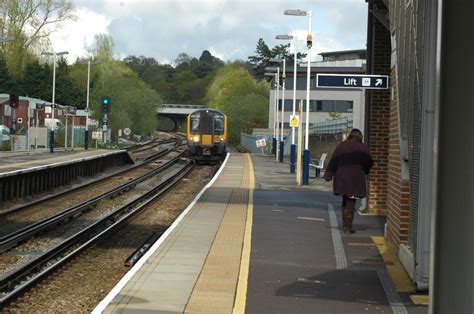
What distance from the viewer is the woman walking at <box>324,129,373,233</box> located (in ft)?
38.2

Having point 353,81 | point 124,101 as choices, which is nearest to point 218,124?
point 353,81

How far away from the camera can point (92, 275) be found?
34.1ft

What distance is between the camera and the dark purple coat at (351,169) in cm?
1164

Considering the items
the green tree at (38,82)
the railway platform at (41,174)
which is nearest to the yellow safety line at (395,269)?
the railway platform at (41,174)

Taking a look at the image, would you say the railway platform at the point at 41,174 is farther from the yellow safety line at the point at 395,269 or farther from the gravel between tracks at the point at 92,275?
the yellow safety line at the point at 395,269

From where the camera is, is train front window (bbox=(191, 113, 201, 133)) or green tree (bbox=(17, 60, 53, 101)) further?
green tree (bbox=(17, 60, 53, 101))

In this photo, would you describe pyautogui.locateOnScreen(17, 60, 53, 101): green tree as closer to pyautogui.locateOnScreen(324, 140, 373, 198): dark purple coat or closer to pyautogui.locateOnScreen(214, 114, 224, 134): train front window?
pyautogui.locateOnScreen(214, 114, 224, 134): train front window

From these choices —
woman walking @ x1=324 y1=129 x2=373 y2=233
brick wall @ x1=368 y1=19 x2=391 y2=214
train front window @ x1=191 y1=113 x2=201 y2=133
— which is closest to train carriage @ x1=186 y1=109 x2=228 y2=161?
train front window @ x1=191 y1=113 x2=201 y2=133

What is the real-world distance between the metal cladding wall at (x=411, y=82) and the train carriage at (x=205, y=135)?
104ft

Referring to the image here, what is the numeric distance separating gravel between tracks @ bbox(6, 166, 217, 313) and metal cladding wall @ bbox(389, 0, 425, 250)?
12.3 ft

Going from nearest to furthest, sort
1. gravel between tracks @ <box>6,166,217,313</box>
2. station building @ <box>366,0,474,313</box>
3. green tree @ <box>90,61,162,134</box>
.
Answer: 1. station building @ <box>366,0,474,313</box>
2. gravel between tracks @ <box>6,166,217,313</box>
3. green tree @ <box>90,61,162,134</box>

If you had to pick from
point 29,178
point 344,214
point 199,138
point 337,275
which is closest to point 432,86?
point 337,275

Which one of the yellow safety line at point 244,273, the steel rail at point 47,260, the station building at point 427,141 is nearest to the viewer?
the station building at point 427,141

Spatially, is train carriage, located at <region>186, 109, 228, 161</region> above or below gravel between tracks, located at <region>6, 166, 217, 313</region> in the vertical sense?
above
